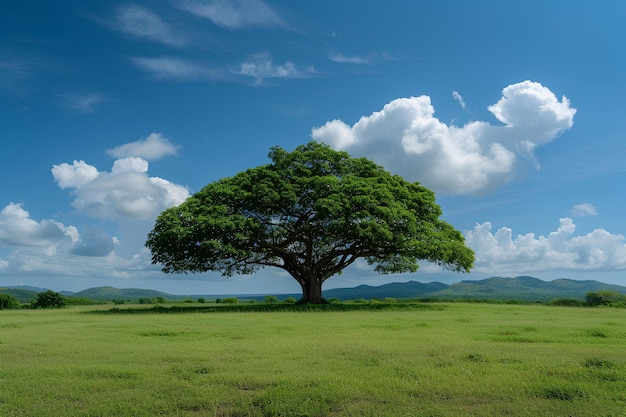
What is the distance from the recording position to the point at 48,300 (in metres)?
37.8

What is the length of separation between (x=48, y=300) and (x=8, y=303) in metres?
2.75

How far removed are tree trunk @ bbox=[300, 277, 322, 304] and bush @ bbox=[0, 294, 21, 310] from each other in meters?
22.4

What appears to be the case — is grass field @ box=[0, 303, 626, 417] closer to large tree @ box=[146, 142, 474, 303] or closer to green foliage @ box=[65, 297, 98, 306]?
large tree @ box=[146, 142, 474, 303]

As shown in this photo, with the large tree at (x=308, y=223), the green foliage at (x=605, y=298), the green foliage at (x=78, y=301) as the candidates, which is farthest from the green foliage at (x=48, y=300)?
the green foliage at (x=605, y=298)

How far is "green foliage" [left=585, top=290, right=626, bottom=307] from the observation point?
36219 millimetres

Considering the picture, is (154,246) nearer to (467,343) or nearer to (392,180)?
(392,180)

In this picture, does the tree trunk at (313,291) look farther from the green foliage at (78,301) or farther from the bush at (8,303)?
the bush at (8,303)

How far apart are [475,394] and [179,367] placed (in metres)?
6.55

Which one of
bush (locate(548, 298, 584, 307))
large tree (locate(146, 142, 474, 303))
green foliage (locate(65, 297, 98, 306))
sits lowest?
bush (locate(548, 298, 584, 307))

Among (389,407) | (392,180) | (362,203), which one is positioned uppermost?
(392,180)

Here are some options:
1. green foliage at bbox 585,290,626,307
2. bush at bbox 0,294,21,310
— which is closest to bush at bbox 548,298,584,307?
green foliage at bbox 585,290,626,307

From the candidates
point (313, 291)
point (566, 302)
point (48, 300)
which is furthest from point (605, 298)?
point (48, 300)

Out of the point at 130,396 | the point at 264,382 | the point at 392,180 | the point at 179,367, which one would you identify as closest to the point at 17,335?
the point at 179,367

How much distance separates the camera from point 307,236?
118ft
